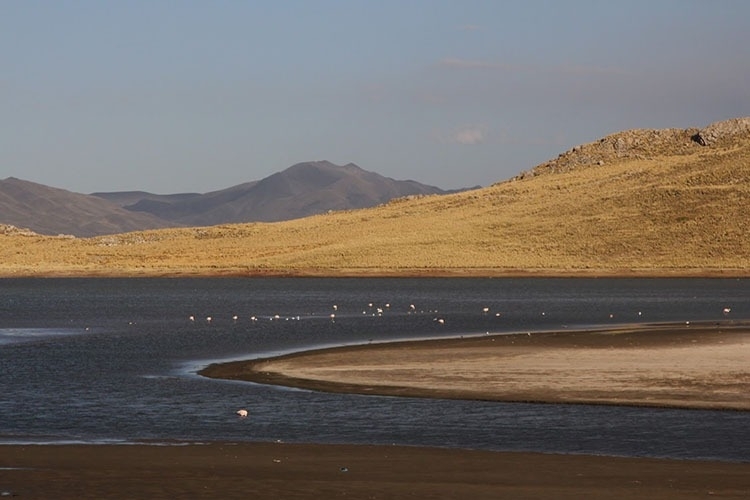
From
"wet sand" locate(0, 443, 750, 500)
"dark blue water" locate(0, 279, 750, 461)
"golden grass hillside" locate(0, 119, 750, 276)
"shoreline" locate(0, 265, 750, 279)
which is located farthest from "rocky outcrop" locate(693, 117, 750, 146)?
"wet sand" locate(0, 443, 750, 500)

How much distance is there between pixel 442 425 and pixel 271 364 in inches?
544

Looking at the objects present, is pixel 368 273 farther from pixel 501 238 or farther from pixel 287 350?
pixel 287 350

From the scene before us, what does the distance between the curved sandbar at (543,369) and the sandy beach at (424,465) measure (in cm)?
8

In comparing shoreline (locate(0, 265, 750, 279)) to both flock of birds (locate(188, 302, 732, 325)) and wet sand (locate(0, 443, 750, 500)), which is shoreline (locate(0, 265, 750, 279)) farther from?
wet sand (locate(0, 443, 750, 500))

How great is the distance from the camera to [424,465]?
2234 cm

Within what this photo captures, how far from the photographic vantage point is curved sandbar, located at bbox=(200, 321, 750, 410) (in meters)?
31.2

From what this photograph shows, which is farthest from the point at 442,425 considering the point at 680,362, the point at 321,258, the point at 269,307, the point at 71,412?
the point at 321,258

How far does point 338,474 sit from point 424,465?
1.70 metres

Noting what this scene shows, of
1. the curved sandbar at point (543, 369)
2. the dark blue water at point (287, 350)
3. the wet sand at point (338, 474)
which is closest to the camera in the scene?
the wet sand at point (338, 474)

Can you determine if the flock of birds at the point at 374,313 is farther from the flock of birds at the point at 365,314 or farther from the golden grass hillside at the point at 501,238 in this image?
the golden grass hillside at the point at 501,238

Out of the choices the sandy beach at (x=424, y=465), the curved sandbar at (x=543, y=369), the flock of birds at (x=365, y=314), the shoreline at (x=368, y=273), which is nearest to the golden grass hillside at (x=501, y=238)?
the shoreline at (x=368, y=273)

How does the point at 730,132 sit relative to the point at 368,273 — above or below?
above

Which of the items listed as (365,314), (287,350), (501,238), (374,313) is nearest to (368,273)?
(501,238)

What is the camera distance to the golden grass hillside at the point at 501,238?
426ft
